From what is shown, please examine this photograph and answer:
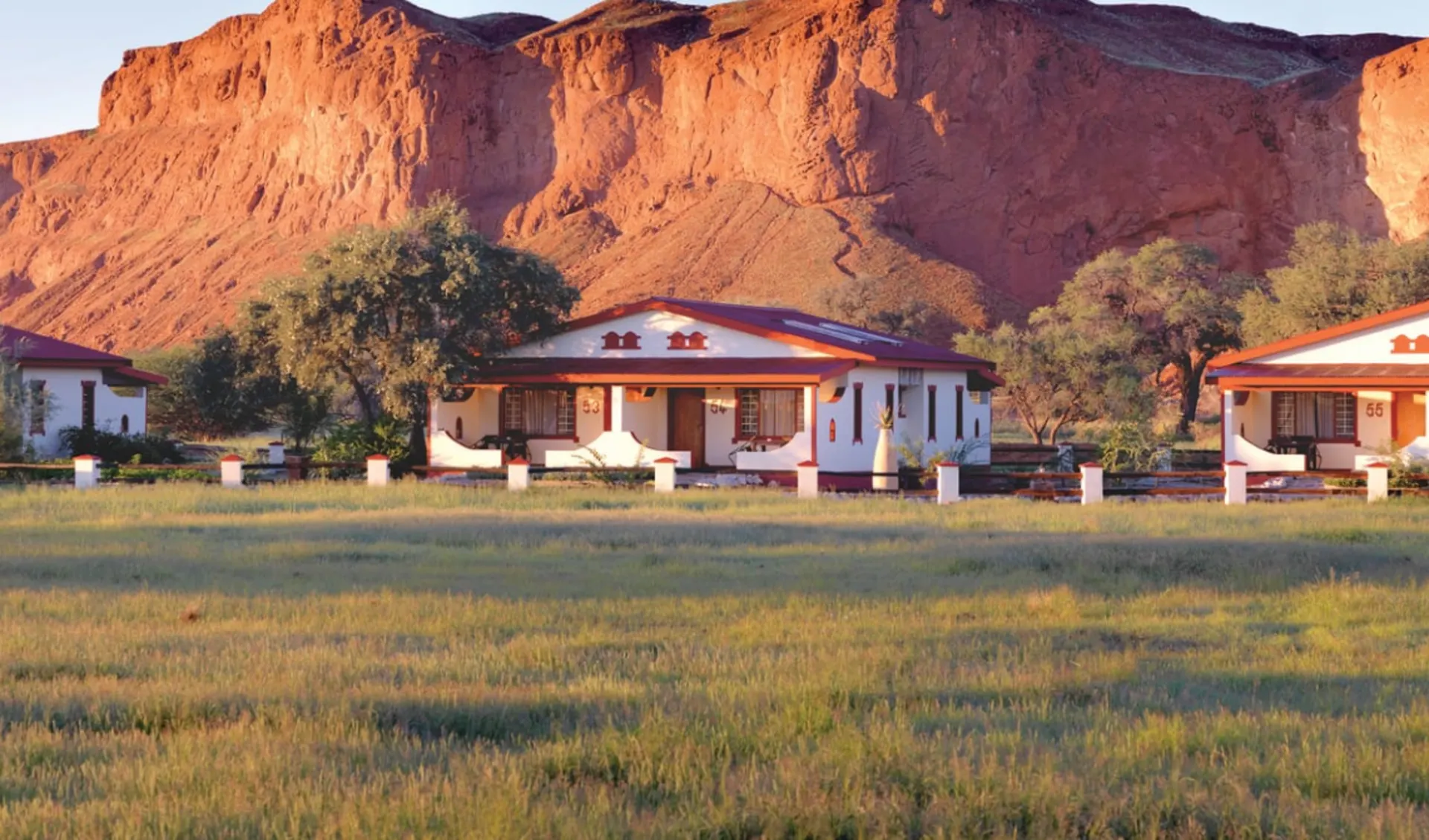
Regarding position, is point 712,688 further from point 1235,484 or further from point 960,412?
point 960,412

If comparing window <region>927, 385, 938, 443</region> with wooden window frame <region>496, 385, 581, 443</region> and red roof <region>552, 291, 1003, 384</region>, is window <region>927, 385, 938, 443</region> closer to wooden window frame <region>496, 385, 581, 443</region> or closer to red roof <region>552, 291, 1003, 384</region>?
red roof <region>552, 291, 1003, 384</region>

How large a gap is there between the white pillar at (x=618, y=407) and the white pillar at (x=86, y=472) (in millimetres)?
9409

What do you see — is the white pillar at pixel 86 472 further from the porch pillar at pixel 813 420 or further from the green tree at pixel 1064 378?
the green tree at pixel 1064 378

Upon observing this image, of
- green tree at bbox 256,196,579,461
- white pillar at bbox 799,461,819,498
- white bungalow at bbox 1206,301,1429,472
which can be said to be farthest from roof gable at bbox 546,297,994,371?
white bungalow at bbox 1206,301,1429,472

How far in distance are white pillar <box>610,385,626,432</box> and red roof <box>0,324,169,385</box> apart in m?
13.4

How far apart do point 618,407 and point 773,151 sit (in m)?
56.1

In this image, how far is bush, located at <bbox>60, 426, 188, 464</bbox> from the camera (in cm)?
3809

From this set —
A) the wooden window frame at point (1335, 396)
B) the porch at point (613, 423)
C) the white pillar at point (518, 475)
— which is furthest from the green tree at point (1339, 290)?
the white pillar at point (518, 475)

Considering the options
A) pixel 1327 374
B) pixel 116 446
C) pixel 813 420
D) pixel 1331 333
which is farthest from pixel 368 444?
pixel 1331 333

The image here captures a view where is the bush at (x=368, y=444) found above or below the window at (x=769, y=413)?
below

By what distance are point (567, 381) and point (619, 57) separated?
6340cm

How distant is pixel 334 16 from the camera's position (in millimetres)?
100812

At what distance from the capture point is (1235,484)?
27594 mm

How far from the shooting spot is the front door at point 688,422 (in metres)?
35.5
